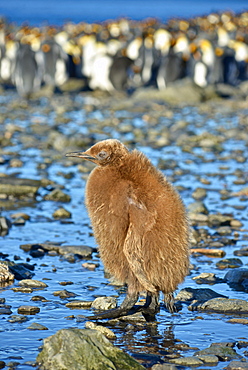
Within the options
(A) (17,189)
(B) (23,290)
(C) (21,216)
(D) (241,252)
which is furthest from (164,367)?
(A) (17,189)

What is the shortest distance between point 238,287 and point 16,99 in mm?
14647

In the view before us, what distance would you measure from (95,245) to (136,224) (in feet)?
6.40

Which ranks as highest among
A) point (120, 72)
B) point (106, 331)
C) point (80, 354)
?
point (80, 354)

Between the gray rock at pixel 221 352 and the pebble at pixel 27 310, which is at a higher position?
the gray rock at pixel 221 352

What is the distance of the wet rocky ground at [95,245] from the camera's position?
334 cm

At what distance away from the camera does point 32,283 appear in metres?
4.21

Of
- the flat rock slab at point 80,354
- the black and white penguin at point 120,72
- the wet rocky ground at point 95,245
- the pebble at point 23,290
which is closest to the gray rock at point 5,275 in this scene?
the wet rocky ground at point 95,245

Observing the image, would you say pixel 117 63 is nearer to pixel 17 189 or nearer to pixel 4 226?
pixel 17 189

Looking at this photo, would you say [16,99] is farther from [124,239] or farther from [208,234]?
[124,239]

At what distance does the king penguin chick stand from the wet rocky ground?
237 millimetres

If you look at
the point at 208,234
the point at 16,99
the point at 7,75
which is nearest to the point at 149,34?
the point at 7,75

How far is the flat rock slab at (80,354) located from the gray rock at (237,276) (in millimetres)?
1659

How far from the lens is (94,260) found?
16.2 ft

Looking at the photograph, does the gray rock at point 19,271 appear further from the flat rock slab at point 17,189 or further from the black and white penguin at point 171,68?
the black and white penguin at point 171,68
